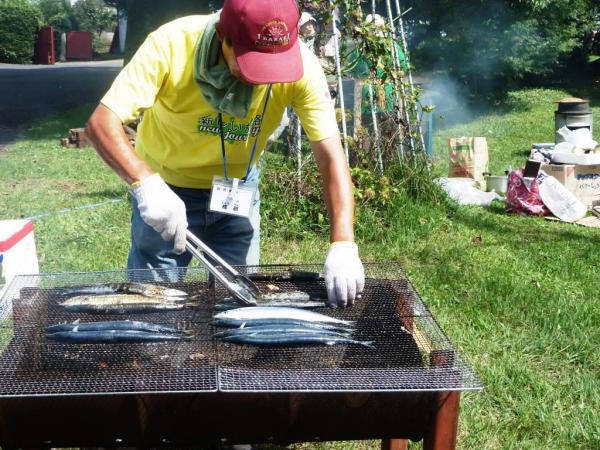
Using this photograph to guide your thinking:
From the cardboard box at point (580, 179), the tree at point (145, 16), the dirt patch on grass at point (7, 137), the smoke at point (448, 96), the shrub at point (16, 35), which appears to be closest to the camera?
the cardboard box at point (580, 179)

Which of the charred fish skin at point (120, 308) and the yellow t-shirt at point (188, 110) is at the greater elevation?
the yellow t-shirt at point (188, 110)

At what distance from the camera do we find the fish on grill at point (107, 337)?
237 cm

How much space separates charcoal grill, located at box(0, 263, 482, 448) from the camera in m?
2.12

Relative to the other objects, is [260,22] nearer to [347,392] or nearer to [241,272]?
[241,272]

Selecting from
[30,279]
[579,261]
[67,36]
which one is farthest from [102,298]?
[67,36]

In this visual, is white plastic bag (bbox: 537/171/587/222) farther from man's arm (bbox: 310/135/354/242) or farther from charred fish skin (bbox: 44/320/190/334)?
charred fish skin (bbox: 44/320/190/334)

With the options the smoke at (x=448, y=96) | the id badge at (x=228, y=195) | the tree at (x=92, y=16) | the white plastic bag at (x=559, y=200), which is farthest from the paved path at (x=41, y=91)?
the tree at (x=92, y=16)

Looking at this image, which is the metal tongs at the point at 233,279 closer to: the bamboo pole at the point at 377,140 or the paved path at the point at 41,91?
the bamboo pole at the point at 377,140

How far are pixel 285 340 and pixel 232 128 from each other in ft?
3.70

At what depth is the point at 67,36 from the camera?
1533 inches

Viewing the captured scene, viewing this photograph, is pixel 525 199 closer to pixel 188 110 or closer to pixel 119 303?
pixel 188 110

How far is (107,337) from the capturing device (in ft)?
7.78

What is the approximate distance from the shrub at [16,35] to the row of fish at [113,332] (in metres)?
34.5

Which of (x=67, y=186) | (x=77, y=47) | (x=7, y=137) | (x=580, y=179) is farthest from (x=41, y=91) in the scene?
(x=77, y=47)
